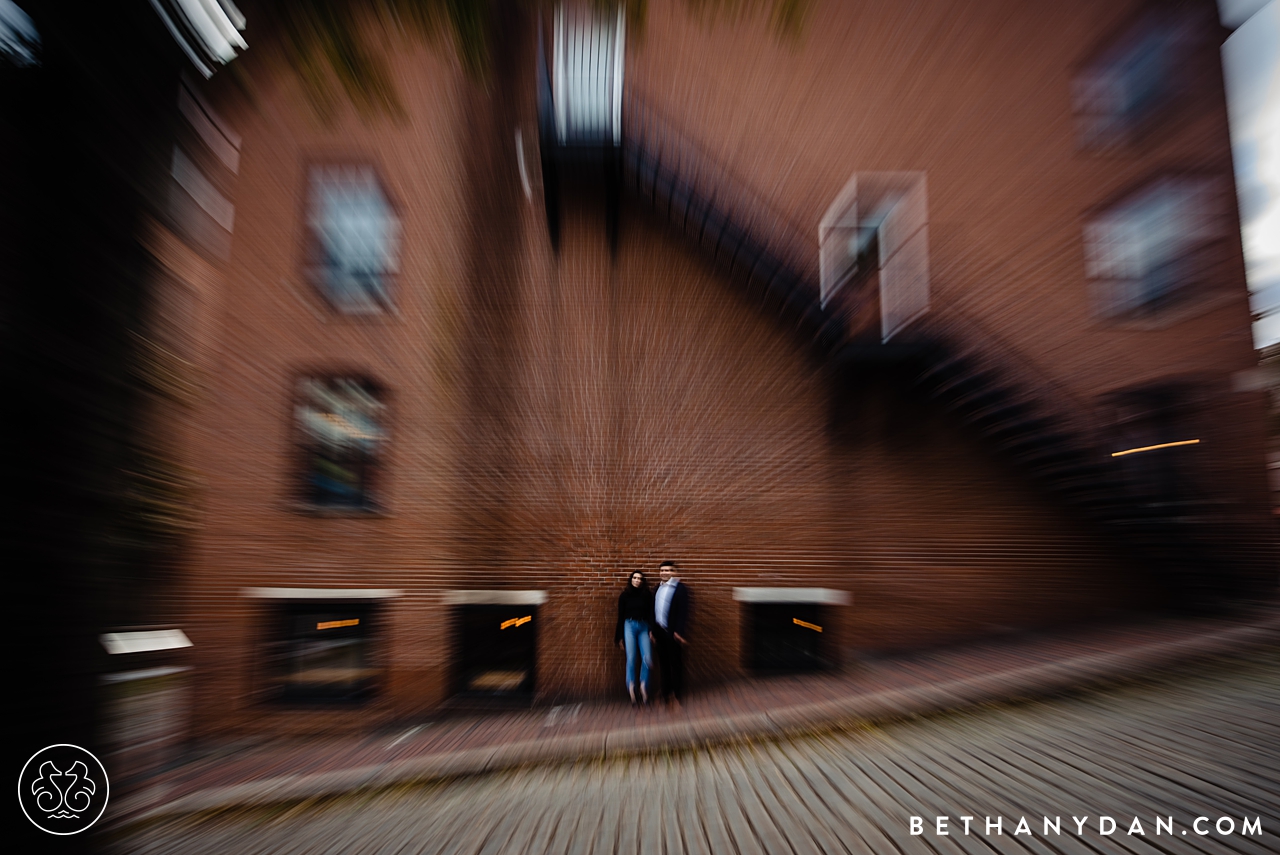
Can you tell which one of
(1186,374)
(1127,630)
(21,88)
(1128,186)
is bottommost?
(1127,630)

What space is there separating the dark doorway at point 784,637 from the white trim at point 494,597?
282cm

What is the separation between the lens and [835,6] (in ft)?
29.7

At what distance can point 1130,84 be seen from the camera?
919 centimetres

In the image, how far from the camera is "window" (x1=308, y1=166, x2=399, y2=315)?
8.74 m

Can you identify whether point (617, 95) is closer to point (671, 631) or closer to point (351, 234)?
point (351, 234)

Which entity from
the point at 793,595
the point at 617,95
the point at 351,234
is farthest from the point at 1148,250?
the point at 351,234

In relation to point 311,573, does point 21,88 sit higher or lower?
higher

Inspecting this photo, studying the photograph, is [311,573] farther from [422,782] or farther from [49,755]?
[49,755]

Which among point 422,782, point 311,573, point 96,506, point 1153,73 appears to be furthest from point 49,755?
point 1153,73

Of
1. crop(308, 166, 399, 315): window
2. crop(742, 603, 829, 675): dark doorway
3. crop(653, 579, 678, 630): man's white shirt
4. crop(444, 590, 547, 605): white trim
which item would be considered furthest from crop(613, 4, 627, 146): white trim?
crop(742, 603, 829, 675): dark doorway

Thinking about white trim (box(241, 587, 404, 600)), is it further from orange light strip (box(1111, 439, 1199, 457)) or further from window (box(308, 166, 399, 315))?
orange light strip (box(1111, 439, 1199, 457))

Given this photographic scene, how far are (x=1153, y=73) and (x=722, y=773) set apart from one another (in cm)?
1171

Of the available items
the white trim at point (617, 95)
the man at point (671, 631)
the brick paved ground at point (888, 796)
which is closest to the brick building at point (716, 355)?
the white trim at point (617, 95)

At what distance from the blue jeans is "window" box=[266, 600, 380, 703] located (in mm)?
3446
